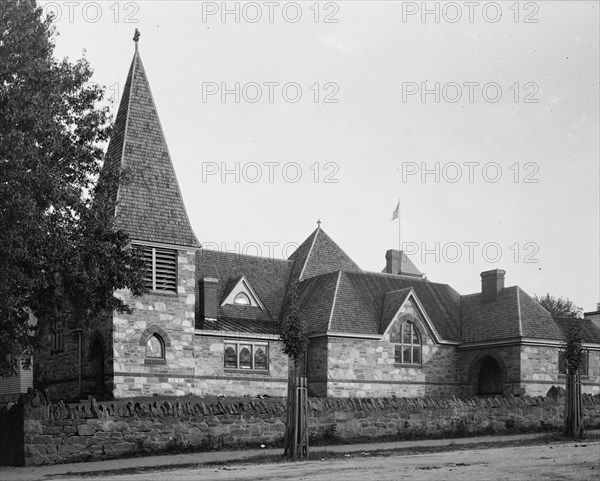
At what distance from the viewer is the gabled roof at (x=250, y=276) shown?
46.8 meters

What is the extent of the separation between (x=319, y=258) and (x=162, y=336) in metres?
14.6

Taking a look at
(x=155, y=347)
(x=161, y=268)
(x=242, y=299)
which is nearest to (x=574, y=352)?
(x=155, y=347)

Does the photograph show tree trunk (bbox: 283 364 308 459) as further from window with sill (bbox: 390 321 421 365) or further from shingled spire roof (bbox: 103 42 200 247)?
window with sill (bbox: 390 321 421 365)

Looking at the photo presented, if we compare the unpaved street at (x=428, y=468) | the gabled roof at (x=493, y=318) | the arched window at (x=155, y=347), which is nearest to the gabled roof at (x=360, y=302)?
the gabled roof at (x=493, y=318)

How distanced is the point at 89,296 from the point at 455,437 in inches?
539

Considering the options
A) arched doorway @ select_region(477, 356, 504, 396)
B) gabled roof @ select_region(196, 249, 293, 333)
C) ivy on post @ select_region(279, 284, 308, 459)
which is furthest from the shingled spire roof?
arched doorway @ select_region(477, 356, 504, 396)

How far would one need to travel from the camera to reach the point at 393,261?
216 ft

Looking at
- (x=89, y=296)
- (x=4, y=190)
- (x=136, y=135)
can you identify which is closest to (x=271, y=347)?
(x=136, y=135)

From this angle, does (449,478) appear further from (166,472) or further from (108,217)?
(108,217)

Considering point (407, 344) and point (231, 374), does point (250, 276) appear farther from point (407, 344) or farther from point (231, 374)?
point (407, 344)

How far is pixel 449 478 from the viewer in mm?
18719

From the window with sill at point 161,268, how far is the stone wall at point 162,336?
23 cm

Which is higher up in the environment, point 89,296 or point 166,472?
point 89,296

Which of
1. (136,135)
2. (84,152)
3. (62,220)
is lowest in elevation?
(62,220)
